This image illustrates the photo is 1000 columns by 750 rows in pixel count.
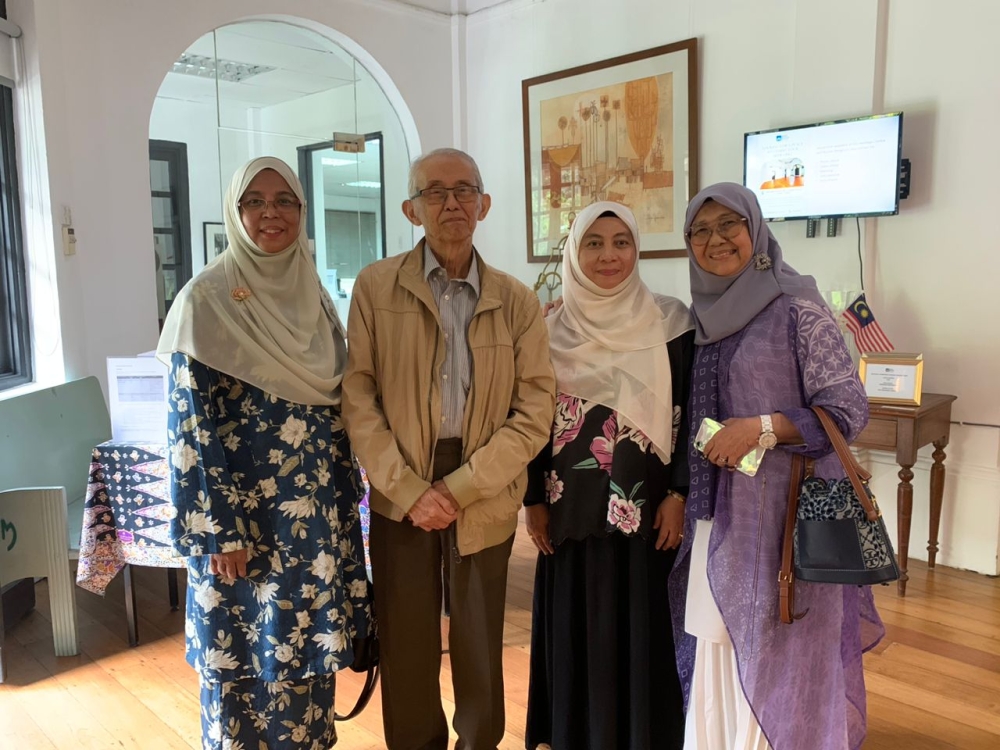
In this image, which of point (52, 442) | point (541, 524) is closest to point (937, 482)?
point (541, 524)

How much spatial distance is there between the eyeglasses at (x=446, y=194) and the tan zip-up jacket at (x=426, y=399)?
0.13 meters

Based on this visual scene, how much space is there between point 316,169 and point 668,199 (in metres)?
2.37

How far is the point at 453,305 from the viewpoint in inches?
70.8

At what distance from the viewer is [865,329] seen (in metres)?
3.32

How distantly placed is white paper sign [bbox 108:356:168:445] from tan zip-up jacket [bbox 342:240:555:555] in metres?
1.31

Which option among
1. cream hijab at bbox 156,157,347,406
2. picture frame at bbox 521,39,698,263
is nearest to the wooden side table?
picture frame at bbox 521,39,698,263

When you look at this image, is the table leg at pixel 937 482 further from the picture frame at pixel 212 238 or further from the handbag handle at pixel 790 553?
the picture frame at pixel 212 238

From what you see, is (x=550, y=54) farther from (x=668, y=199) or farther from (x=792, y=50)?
(x=792, y=50)

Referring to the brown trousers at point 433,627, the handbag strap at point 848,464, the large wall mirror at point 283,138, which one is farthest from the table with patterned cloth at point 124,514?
the large wall mirror at point 283,138

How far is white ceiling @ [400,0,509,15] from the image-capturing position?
5066 mm

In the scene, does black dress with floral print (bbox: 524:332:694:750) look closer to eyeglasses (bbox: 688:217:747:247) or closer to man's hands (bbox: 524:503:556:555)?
man's hands (bbox: 524:503:556:555)

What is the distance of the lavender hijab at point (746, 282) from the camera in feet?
5.28

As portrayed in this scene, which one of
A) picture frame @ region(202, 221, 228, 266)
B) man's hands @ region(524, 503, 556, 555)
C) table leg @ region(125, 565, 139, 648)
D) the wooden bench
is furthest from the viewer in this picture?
picture frame @ region(202, 221, 228, 266)

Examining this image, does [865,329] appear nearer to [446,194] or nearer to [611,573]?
[611,573]
